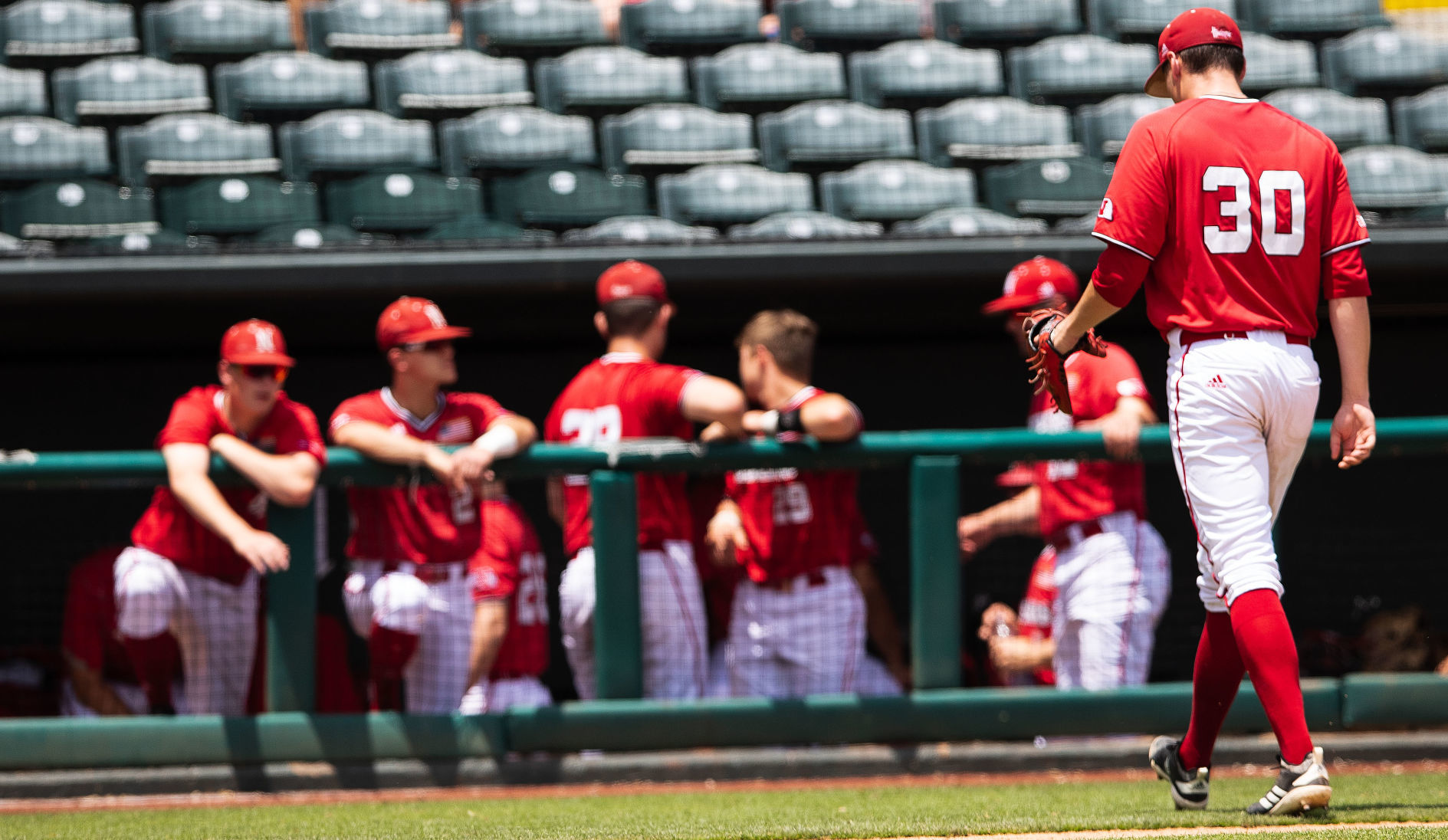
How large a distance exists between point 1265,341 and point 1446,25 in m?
6.29

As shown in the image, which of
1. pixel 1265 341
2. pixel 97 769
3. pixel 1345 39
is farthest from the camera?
pixel 1345 39

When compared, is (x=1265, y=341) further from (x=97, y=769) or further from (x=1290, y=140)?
(x=97, y=769)

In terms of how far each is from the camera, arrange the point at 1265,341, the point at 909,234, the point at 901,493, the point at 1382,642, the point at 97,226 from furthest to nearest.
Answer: the point at 97,226
the point at 901,493
the point at 909,234
the point at 1382,642
the point at 1265,341

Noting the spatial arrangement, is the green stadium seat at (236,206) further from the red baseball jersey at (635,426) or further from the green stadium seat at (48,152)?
the red baseball jersey at (635,426)

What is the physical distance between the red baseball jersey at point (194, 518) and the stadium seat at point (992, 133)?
147 inches

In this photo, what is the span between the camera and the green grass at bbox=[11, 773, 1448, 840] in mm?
2461

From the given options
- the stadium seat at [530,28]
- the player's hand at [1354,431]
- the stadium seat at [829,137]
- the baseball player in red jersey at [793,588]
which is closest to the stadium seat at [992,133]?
the stadium seat at [829,137]

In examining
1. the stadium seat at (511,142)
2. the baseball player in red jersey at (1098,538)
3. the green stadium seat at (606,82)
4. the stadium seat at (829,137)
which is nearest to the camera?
the baseball player in red jersey at (1098,538)

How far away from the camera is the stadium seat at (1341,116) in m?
6.44

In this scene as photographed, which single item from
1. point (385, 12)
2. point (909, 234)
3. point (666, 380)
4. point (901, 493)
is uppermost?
point (385, 12)

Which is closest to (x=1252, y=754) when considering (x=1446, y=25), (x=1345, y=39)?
(x=1345, y=39)

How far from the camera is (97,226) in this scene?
17.6 feet

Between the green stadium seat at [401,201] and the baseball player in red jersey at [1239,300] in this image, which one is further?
the green stadium seat at [401,201]

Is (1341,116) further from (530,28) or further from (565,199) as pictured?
(530,28)
